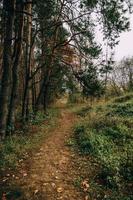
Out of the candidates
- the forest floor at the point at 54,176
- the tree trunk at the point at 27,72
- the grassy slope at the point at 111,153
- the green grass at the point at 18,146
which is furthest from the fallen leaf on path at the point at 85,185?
the tree trunk at the point at 27,72

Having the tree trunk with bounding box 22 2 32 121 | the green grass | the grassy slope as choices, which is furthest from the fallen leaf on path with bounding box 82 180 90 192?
the tree trunk with bounding box 22 2 32 121

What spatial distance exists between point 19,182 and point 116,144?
204 inches

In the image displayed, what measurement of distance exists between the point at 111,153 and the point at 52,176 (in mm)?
3065

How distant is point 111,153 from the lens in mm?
11852

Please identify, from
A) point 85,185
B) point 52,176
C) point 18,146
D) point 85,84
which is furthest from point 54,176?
point 85,84

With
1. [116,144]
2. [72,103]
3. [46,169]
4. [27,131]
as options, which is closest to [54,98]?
[72,103]

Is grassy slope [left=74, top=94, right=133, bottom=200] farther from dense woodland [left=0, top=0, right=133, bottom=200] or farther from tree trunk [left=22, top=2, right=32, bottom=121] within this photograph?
tree trunk [left=22, top=2, right=32, bottom=121]

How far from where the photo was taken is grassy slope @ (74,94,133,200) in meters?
8.95

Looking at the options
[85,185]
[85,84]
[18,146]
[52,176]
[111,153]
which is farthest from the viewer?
[85,84]

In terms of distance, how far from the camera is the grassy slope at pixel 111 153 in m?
8.95

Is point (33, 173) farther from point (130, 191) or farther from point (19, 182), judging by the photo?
point (130, 191)

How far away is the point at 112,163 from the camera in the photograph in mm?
10609

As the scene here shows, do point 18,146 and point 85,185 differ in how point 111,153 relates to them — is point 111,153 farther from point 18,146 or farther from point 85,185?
point 18,146

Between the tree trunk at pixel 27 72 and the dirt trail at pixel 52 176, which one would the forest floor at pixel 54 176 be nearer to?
the dirt trail at pixel 52 176
